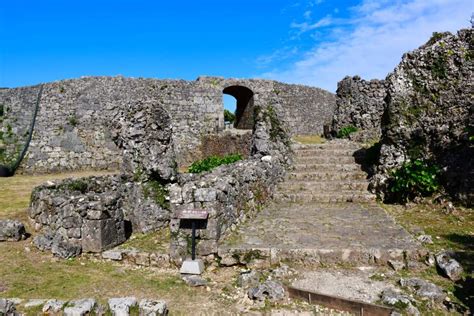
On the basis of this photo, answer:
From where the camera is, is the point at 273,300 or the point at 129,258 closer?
the point at 273,300

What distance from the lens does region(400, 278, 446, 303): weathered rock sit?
13.2ft

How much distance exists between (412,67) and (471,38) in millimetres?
1476

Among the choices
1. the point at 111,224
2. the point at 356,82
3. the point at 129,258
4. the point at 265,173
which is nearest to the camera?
the point at 129,258

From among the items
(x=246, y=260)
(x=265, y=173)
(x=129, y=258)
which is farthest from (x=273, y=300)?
(x=265, y=173)

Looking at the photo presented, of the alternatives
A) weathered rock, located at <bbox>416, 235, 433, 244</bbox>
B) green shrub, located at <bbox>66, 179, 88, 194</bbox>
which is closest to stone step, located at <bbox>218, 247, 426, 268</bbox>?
weathered rock, located at <bbox>416, 235, 433, 244</bbox>

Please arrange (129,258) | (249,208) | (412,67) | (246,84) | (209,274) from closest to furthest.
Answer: (209,274)
(129,258)
(249,208)
(412,67)
(246,84)

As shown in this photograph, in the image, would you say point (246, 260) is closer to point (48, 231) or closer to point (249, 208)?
point (249, 208)

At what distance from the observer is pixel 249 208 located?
292 inches

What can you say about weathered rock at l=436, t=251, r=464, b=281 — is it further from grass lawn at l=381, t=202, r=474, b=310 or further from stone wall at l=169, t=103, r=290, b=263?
stone wall at l=169, t=103, r=290, b=263

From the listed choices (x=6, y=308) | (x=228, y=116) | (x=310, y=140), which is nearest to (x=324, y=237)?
(x=6, y=308)

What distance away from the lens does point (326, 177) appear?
31.8 ft

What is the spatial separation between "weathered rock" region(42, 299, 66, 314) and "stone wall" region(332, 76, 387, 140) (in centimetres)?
1361

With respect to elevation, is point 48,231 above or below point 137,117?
below

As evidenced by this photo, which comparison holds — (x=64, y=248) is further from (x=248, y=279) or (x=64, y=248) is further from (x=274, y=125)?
(x=274, y=125)
